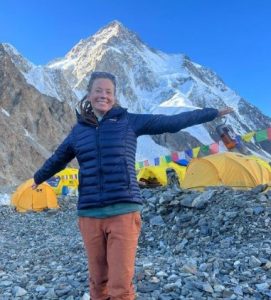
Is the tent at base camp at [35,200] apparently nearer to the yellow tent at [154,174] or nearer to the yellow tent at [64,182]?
the yellow tent at [154,174]

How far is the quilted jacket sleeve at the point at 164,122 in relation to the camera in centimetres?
478

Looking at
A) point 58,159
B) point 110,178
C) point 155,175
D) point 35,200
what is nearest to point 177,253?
point 58,159

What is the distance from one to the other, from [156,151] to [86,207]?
154691 mm

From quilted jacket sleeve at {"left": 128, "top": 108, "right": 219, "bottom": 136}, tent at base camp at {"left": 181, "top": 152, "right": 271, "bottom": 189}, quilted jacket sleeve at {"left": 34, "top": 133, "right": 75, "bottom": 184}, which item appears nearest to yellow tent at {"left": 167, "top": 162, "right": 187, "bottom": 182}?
tent at base camp at {"left": 181, "top": 152, "right": 271, "bottom": 189}

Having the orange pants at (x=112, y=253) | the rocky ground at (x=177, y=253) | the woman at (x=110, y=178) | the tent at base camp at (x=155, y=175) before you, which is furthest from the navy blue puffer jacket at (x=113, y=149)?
the tent at base camp at (x=155, y=175)

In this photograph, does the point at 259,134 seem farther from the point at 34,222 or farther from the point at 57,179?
the point at 57,179

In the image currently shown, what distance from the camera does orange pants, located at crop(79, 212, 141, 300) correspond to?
4.38 meters

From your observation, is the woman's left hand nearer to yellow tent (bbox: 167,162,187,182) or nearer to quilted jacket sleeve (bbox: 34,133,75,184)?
quilted jacket sleeve (bbox: 34,133,75,184)

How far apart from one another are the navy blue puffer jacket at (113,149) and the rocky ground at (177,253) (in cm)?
183

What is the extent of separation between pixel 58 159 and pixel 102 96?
903 millimetres

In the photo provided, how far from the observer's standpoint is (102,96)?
4.79m

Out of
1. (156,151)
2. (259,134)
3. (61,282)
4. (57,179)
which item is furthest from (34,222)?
(156,151)

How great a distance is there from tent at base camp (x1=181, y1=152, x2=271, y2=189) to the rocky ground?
1.97 metres

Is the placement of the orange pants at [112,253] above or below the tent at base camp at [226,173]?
below
